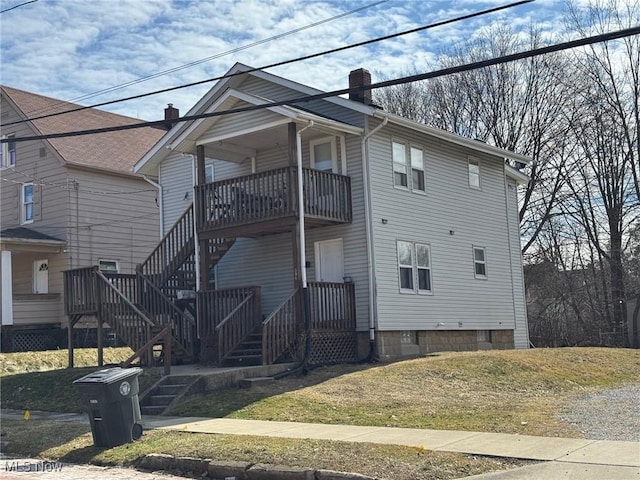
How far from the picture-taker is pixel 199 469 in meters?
10.3

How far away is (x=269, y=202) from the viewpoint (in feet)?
66.7

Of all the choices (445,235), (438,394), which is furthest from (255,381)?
(445,235)

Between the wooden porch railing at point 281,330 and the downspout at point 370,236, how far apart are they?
2465 millimetres

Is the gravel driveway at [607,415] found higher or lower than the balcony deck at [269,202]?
lower

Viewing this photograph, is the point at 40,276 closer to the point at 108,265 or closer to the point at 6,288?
the point at 108,265

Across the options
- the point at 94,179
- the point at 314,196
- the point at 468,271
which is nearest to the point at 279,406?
the point at 314,196

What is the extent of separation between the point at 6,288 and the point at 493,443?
2121 cm

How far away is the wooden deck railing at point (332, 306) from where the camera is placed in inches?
782

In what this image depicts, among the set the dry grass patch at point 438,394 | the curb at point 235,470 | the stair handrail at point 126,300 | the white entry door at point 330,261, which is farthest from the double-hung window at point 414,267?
the curb at point 235,470

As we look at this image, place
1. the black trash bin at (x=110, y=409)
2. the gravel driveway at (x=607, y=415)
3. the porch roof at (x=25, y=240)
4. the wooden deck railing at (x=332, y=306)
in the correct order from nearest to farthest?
the gravel driveway at (x=607, y=415) < the black trash bin at (x=110, y=409) < the wooden deck railing at (x=332, y=306) < the porch roof at (x=25, y=240)

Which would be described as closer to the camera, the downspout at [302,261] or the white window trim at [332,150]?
the downspout at [302,261]

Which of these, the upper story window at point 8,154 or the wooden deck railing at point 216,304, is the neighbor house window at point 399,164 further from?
the upper story window at point 8,154

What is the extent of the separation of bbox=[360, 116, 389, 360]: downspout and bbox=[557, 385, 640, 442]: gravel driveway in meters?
6.05

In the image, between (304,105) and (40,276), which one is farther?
(40,276)
